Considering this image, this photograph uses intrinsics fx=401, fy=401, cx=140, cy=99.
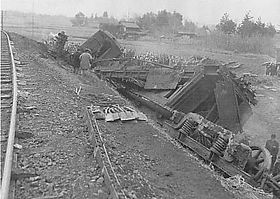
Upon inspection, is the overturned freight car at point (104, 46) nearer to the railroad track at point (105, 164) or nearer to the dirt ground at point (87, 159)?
the dirt ground at point (87, 159)

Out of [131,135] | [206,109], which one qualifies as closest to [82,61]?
[206,109]

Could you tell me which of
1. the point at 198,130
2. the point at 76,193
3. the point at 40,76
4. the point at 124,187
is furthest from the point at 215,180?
the point at 40,76

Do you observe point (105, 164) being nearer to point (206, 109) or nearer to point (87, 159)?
point (87, 159)

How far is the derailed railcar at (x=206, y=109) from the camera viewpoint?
7.36 meters

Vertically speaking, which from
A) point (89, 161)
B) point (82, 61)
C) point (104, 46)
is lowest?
point (89, 161)

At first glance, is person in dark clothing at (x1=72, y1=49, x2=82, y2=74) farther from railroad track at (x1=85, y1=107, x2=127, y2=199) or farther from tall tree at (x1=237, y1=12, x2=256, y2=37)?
tall tree at (x1=237, y1=12, x2=256, y2=37)

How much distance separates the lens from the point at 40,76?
38.7 ft

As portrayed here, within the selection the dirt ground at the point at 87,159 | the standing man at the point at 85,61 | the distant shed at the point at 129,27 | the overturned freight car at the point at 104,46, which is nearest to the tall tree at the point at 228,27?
the distant shed at the point at 129,27

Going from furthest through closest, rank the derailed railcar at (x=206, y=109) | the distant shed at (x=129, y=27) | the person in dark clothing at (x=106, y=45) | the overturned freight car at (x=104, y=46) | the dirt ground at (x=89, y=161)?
the distant shed at (x=129, y=27), the person in dark clothing at (x=106, y=45), the overturned freight car at (x=104, y=46), the derailed railcar at (x=206, y=109), the dirt ground at (x=89, y=161)

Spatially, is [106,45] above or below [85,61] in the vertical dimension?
above

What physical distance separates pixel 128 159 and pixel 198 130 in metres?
3.32

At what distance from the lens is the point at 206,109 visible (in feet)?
37.3

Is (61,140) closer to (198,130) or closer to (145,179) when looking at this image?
(145,179)

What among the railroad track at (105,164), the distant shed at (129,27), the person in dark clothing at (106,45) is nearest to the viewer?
the railroad track at (105,164)
